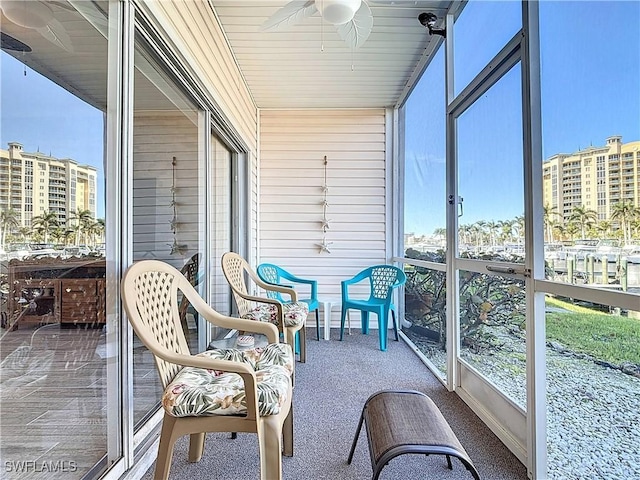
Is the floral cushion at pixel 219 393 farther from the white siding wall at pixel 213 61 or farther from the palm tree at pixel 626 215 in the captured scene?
the white siding wall at pixel 213 61

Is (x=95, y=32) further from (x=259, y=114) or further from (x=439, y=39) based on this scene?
(x=259, y=114)

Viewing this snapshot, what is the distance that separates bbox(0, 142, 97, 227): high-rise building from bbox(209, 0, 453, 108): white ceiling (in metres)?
1.48

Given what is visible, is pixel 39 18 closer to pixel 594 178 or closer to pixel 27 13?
pixel 27 13

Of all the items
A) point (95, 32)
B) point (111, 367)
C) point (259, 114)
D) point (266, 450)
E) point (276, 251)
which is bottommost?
point (266, 450)

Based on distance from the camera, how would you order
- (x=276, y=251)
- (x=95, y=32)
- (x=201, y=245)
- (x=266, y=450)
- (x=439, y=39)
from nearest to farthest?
(x=266, y=450), (x=95, y=32), (x=201, y=245), (x=439, y=39), (x=276, y=251)

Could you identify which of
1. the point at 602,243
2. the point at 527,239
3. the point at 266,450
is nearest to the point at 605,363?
the point at 602,243

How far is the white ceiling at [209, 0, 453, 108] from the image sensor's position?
9.20 ft

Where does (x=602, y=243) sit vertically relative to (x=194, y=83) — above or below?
below

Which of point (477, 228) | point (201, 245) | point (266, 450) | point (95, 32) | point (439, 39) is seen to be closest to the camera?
point (266, 450)

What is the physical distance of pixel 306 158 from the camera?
4738 millimetres

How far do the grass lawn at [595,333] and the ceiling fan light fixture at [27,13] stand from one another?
2266mm

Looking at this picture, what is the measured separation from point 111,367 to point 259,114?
391 centimetres

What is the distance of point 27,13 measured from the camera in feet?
4.09

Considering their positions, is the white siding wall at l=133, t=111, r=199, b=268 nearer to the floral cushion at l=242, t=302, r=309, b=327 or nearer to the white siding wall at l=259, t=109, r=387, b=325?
the floral cushion at l=242, t=302, r=309, b=327
